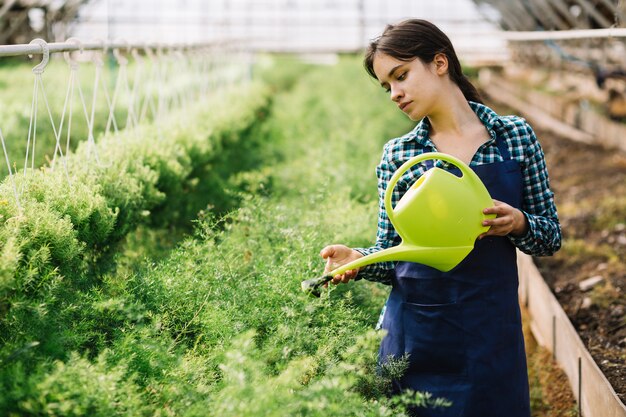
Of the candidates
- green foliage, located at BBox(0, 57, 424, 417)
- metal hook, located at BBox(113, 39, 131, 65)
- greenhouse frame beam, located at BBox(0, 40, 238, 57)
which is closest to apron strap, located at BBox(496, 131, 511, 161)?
green foliage, located at BBox(0, 57, 424, 417)

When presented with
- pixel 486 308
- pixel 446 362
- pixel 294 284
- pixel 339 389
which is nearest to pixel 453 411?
pixel 446 362

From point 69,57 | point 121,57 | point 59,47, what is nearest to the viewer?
point 59,47

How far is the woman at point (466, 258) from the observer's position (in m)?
Result: 2.05

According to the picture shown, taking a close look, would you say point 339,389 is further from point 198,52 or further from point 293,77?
point 293,77

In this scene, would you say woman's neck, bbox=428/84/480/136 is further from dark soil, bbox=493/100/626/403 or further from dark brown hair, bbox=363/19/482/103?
dark soil, bbox=493/100/626/403

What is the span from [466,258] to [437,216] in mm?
162

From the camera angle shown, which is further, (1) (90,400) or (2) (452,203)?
(2) (452,203)

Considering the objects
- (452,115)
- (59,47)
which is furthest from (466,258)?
(59,47)

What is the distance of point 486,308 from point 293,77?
47.5 feet

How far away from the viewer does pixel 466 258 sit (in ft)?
6.81

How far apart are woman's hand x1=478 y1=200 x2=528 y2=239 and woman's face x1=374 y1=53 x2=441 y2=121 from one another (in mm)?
336

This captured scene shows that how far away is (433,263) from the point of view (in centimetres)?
204

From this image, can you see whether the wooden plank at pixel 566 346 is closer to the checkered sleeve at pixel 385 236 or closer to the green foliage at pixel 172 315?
the green foliage at pixel 172 315

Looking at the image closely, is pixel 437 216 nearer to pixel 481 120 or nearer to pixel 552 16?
pixel 481 120
